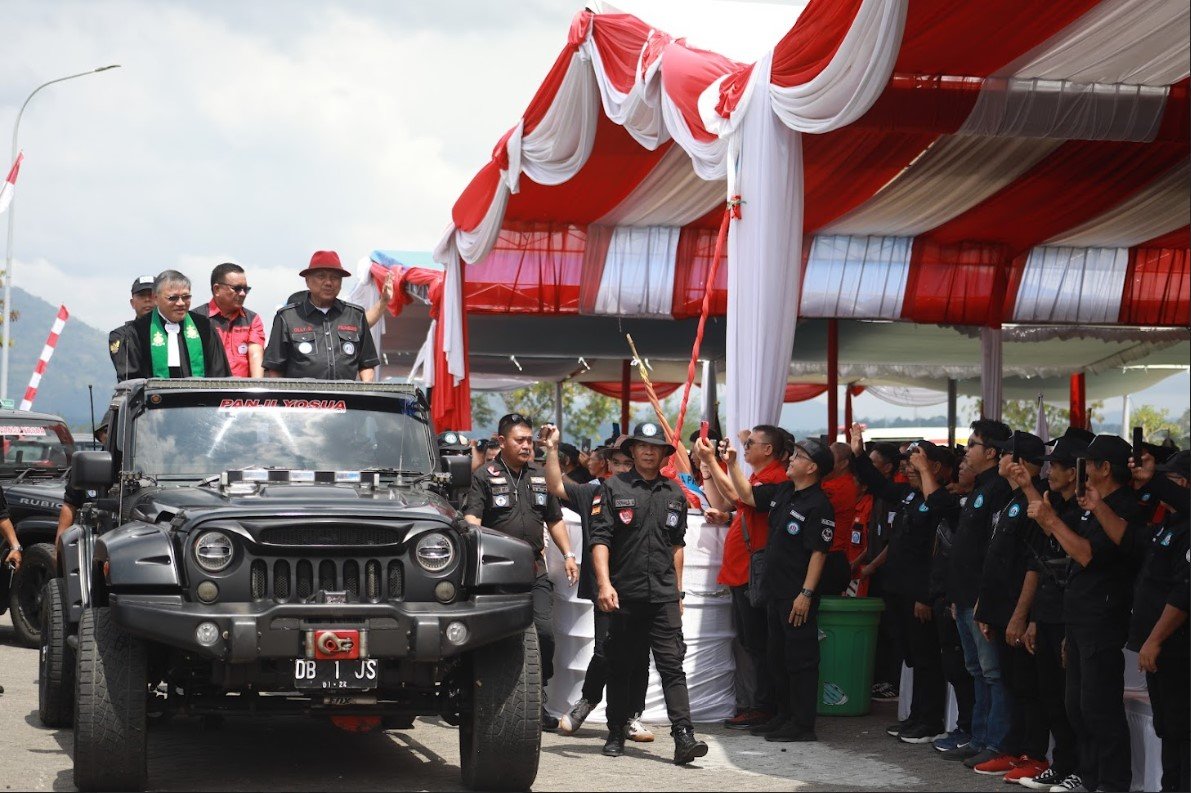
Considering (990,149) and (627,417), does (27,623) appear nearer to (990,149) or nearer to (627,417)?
(990,149)

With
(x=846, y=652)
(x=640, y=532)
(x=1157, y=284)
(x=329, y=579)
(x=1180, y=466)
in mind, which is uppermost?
(x=1157, y=284)

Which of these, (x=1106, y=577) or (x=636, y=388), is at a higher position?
(x=636, y=388)

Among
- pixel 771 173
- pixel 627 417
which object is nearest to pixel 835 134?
pixel 771 173

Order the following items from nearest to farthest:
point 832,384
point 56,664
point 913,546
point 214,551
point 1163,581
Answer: point 214,551 → point 1163,581 → point 56,664 → point 913,546 → point 832,384

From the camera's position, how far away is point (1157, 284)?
774 inches

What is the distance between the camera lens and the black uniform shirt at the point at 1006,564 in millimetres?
8273

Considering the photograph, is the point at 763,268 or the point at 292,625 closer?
the point at 292,625

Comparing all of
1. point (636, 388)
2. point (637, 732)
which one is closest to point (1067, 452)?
point (637, 732)

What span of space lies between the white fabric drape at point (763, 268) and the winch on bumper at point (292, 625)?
12.9 feet

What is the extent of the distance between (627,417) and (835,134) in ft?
52.5

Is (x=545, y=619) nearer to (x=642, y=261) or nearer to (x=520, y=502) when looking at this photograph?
(x=520, y=502)

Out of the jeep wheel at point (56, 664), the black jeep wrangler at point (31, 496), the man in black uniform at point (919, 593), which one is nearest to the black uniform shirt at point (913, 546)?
the man in black uniform at point (919, 593)

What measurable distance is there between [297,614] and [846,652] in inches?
176

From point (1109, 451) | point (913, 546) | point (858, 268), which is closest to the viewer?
point (1109, 451)
